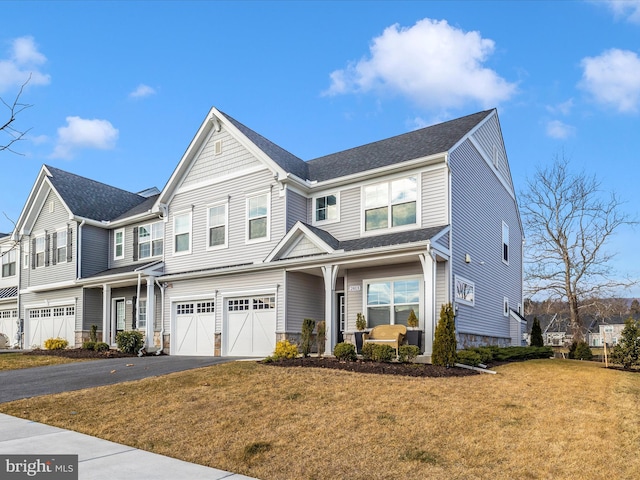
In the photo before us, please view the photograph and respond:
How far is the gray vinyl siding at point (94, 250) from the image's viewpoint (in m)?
25.0

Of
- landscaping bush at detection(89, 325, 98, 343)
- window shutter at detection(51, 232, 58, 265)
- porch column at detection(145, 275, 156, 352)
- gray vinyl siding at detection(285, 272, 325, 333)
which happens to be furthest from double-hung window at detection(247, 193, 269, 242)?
window shutter at detection(51, 232, 58, 265)

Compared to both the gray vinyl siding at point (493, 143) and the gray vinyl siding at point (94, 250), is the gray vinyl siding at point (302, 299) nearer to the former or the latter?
the gray vinyl siding at point (493, 143)

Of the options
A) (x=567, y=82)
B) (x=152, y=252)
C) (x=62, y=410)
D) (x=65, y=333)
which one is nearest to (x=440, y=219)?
(x=567, y=82)

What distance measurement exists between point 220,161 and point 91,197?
10.4 metres

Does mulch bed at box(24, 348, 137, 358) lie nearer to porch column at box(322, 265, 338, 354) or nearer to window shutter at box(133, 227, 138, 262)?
window shutter at box(133, 227, 138, 262)

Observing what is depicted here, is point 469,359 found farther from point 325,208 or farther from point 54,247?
point 54,247

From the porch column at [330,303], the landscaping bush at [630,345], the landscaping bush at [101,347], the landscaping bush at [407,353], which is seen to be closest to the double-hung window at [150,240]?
the landscaping bush at [101,347]

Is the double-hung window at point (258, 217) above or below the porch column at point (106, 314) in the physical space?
above

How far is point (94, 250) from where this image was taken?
25.4 meters

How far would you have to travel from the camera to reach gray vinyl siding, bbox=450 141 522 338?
16.5m

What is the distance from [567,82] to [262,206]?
10.7 m

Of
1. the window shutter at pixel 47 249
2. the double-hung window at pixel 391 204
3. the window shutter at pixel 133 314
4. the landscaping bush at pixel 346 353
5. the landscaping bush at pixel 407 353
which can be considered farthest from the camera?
the window shutter at pixel 47 249

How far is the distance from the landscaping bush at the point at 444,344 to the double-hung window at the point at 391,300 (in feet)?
7.61

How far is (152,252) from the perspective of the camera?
2367cm
